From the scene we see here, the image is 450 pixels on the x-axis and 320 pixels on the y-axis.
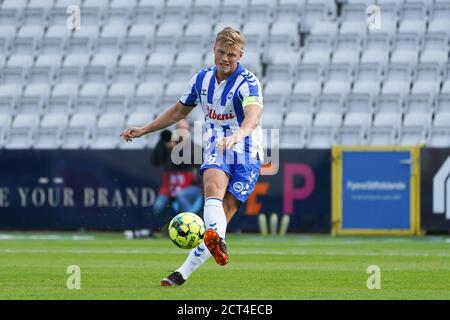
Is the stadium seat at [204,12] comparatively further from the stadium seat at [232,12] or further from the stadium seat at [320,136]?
the stadium seat at [320,136]

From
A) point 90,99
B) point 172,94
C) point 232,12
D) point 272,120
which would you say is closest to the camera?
point 272,120

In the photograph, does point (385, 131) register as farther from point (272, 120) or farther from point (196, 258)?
point (196, 258)

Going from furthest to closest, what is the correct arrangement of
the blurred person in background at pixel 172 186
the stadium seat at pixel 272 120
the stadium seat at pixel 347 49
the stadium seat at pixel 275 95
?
the stadium seat at pixel 347 49
the stadium seat at pixel 275 95
the stadium seat at pixel 272 120
the blurred person in background at pixel 172 186

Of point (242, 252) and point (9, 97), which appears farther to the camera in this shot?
point (9, 97)

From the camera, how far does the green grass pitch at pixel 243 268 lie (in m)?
9.86

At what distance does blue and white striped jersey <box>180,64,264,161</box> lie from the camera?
10.3 meters

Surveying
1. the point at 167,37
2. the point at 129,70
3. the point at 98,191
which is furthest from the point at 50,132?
the point at 167,37

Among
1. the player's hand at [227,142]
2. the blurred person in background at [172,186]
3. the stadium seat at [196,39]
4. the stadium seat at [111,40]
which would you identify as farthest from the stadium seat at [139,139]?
the player's hand at [227,142]

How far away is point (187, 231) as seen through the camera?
10289mm

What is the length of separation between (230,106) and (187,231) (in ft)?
3.57

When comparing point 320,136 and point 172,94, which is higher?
point 172,94

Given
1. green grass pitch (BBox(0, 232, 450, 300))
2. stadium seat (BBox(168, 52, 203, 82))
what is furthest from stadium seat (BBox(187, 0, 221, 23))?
green grass pitch (BBox(0, 232, 450, 300))

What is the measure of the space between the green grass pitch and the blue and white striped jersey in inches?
46.8

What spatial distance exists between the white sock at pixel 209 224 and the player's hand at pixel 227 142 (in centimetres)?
Answer: 75
